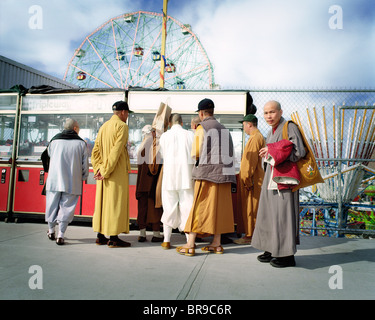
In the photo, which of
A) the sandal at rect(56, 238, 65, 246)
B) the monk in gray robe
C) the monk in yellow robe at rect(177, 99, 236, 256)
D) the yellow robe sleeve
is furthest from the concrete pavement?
the yellow robe sleeve

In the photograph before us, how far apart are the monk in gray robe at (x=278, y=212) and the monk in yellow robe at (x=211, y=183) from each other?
44 centimetres

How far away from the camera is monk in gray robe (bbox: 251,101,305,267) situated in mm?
2900

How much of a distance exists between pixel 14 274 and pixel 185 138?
2.25 meters

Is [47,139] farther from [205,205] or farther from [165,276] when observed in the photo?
[165,276]

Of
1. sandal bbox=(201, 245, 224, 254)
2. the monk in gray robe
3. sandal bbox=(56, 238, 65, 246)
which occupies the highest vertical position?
the monk in gray robe

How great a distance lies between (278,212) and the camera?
295cm

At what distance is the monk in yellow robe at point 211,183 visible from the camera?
A: 333cm

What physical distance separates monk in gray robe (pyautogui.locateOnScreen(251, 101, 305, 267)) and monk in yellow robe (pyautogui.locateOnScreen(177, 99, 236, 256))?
1.43 feet

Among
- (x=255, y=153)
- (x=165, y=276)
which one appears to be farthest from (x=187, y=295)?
(x=255, y=153)

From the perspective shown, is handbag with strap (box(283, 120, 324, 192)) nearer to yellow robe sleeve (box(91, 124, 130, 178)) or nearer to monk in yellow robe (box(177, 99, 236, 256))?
monk in yellow robe (box(177, 99, 236, 256))

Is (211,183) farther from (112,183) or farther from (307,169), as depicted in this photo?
(112,183)

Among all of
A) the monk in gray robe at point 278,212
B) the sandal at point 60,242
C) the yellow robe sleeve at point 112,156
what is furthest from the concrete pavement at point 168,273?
the yellow robe sleeve at point 112,156

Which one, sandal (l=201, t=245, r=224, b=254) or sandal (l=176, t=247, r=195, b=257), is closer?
sandal (l=176, t=247, r=195, b=257)

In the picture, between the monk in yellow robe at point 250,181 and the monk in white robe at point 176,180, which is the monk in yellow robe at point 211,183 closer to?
the monk in white robe at point 176,180
